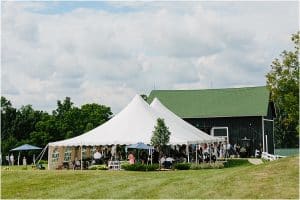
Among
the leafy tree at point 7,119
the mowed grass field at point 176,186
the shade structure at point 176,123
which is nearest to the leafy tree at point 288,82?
the shade structure at point 176,123

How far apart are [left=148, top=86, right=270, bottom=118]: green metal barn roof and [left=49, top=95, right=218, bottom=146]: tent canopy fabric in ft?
37.5

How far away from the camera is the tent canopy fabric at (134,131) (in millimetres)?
29375

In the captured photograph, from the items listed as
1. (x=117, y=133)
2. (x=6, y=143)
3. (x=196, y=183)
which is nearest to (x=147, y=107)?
(x=117, y=133)

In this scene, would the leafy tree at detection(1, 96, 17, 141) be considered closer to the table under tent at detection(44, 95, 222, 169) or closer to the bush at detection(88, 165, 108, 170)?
the table under tent at detection(44, 95, 222, 169)

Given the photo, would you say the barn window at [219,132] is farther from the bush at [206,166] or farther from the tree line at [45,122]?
the bush at [206,166]

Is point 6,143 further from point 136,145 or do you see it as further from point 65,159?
point 136,145

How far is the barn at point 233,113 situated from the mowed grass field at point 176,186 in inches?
941

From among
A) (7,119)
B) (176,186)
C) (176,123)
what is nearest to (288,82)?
(176,123)

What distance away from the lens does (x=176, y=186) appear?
683 inches

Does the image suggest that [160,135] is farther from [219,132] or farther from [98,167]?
[219,132]

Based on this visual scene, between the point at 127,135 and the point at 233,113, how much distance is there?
15681 millimetres

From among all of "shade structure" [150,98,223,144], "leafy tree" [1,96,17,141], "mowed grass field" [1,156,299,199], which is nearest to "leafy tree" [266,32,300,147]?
"shade structure" [150,98,223,144]

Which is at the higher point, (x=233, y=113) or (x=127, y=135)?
(x=233, y=113)

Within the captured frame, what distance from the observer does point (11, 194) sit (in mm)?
17453
